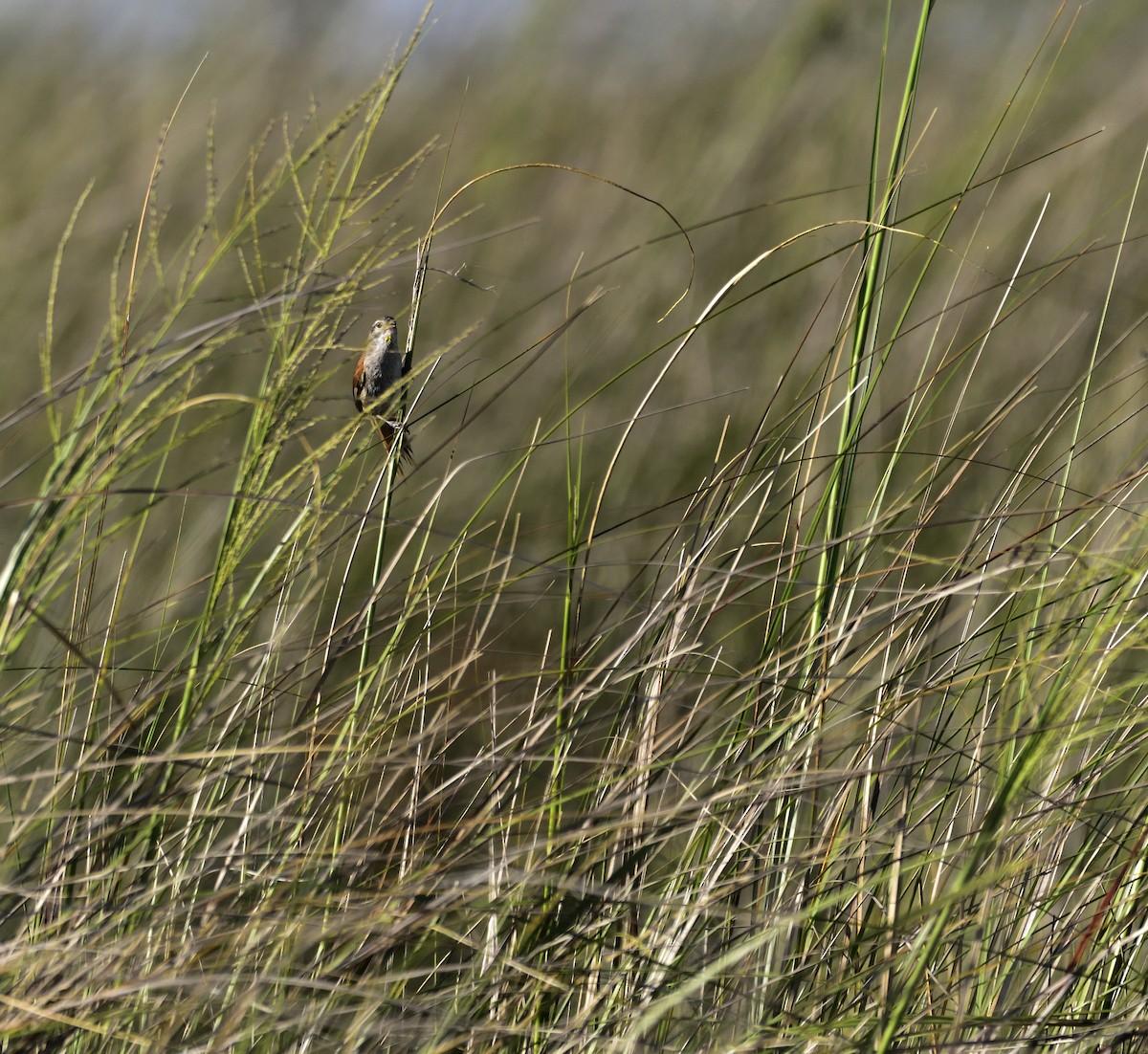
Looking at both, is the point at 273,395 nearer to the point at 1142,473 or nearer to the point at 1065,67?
the point at 1142,473

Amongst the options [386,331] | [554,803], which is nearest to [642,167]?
[386,331]

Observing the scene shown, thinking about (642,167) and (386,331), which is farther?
(642,167)

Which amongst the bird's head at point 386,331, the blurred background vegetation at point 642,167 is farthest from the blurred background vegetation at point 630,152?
the bird's head at point 386,331

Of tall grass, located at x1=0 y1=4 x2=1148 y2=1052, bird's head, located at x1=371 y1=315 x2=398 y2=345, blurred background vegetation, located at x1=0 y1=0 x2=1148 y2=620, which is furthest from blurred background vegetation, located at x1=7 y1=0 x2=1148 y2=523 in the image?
tall grass, located at x1=0 y1=4 x2=1148 y2=1052

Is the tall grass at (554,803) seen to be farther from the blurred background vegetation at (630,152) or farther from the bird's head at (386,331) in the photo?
the blurred background vegetation at (630,152)

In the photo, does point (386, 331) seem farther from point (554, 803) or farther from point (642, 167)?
point (642, 167)

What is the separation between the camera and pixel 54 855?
1.08 metres

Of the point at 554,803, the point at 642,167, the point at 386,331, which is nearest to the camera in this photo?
the point at 554,803

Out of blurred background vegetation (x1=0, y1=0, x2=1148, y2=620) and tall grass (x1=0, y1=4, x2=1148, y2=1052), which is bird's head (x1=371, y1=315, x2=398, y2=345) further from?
blurred background vegetation (x1=0, y1=0, x2=1148, y2=620)

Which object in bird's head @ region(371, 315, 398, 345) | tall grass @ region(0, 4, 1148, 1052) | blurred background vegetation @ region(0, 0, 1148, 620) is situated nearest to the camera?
tall grass @ region(0, 4, 1148, 1052)

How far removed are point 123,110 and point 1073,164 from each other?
241cm

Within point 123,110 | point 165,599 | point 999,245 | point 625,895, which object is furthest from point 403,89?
point 625,895

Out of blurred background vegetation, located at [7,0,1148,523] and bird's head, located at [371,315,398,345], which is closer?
bird's head, located at [371,315,398,345]

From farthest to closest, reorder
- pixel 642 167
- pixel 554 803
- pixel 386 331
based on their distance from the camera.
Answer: pixel 642 167 → pixel 386 331 → pixel 554 803
